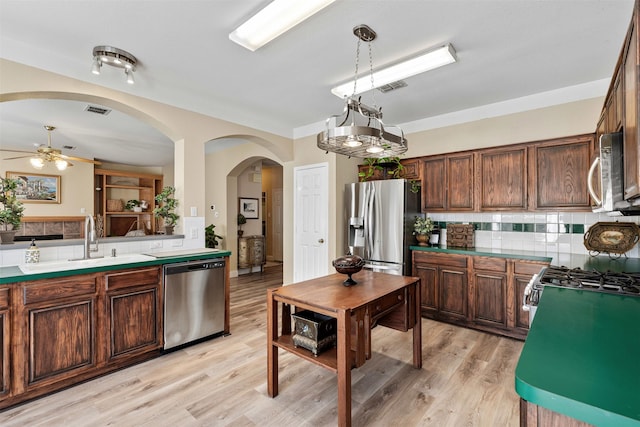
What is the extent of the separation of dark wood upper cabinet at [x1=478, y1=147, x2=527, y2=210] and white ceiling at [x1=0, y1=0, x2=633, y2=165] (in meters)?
0.64

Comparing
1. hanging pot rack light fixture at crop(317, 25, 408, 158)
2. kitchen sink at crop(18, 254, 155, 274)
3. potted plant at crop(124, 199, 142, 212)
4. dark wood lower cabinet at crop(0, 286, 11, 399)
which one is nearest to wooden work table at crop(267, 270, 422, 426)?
hanging pot rack light fixture at crop(317, 25, 408, 158)

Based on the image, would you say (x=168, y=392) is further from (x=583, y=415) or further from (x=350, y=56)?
(x=350, y=56)

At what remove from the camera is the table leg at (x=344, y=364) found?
1.78 meters

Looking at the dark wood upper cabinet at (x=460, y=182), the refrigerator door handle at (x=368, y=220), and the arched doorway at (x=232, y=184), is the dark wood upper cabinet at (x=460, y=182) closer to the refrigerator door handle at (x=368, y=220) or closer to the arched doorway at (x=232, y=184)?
the refrigerator door handle at (x=368, y=220)

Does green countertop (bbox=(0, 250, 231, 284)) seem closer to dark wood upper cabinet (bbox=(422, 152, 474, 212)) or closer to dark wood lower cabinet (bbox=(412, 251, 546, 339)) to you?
dark wood lower cabinet (bbox=(412, 251, 546, 339))

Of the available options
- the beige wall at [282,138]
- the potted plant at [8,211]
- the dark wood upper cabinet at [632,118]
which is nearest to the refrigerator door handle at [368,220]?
the beige wall at [282,138]

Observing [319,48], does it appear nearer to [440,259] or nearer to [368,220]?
[368,220]

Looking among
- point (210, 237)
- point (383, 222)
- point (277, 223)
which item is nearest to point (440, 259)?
point (383, 222)

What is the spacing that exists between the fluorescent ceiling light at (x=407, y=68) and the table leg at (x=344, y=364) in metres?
2.09

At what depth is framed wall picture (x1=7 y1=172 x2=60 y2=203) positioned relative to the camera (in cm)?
607

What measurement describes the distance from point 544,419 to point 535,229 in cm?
343

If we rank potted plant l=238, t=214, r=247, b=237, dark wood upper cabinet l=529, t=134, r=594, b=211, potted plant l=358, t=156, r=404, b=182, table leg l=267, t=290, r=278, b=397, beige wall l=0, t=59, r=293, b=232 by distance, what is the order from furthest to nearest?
1. potted plant l=238, t=214, r=247, b=237
2. potted plant l=358, t=156, r=404, b=182
3. dark wood upper cabinet l=529, t=134, r=594, b=211
4. beige wall l=0, t=59, r=293, b=232
5. table leg l=267, t=290, r=278, b=397

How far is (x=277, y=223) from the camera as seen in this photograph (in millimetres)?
8578

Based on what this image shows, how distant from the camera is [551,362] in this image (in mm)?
818
